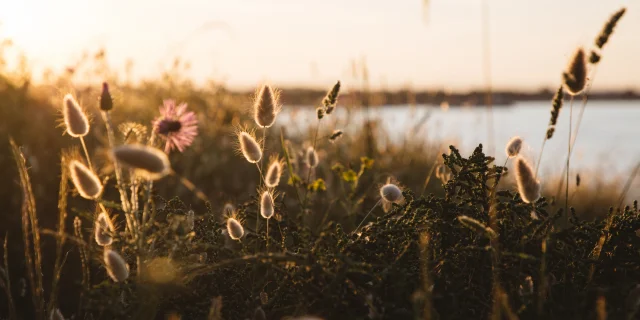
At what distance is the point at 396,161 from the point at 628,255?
4.03m

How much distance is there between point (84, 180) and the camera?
1348 millimetres

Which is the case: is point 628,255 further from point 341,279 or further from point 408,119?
point 408,119

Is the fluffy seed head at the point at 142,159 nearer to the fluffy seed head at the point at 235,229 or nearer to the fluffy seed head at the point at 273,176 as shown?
the fluffy seed head at the point at 235,229

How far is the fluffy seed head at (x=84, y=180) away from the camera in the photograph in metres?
1.34

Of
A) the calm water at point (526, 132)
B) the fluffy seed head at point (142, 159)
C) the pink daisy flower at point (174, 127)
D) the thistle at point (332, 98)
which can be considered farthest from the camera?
the calm water at point (526, 132)

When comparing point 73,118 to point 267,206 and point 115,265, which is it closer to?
point 115,265

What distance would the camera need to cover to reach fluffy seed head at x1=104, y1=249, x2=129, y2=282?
1236 millimetres

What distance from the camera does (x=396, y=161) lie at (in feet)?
18.0

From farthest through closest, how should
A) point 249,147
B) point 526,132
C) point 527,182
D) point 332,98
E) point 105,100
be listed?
1. point 526,132
2. point 332,98
3. point 249,147
4. point 105,100
5. point 527,182

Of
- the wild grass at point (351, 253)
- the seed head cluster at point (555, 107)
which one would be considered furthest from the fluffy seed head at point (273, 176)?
the seed head cluster at point (555, 107)

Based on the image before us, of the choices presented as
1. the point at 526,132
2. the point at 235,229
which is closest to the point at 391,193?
the point at 235,229

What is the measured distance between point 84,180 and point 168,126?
1.28ft

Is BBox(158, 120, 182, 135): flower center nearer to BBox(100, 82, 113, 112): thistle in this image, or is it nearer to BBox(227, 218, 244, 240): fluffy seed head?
BBox(100, 82, 113, 112): thistle

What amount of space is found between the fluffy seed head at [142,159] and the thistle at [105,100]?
32 centimetres
